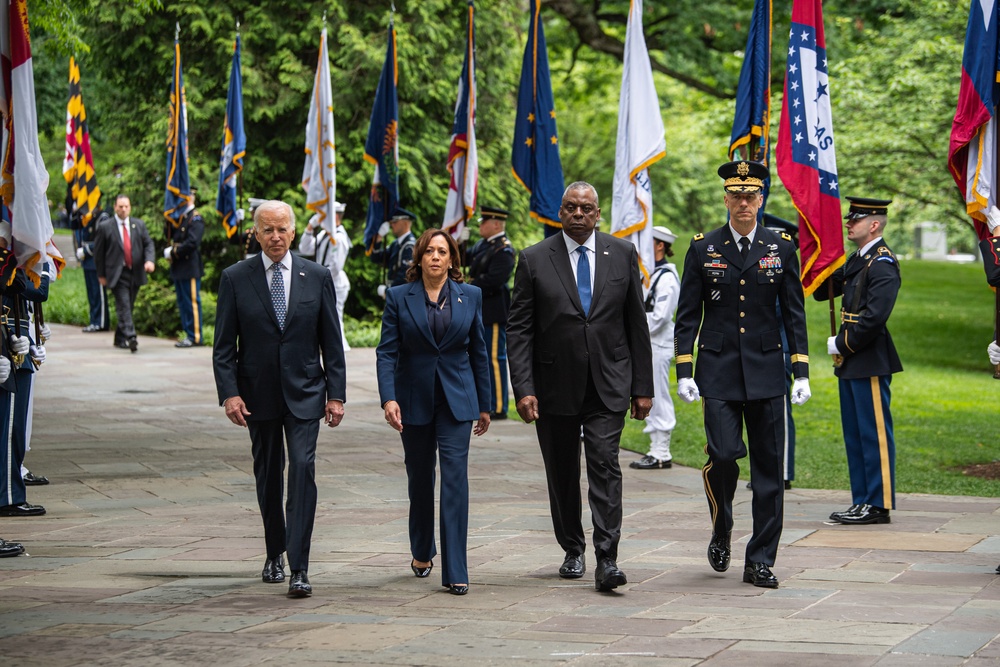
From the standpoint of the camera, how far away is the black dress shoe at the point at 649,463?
11.8m

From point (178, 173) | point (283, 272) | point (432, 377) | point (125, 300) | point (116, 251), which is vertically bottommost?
point (432, 377)

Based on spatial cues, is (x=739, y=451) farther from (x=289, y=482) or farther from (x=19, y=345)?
(x=19, y=345)

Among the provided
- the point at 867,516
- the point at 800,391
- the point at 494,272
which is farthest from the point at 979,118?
the point at 494,272

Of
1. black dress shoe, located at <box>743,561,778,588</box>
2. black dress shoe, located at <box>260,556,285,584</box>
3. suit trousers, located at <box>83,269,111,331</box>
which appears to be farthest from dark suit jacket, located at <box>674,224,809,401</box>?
suit trousers, located at <box>83,269,111,331</box>

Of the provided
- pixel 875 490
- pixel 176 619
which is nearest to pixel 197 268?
pixel 875 490

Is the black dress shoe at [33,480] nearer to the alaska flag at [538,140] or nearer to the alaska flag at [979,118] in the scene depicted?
the alaska flag at [538,140]

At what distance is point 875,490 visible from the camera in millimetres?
9234

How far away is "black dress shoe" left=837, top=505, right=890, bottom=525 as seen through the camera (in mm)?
9125

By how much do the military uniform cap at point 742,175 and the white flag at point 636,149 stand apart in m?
4.25

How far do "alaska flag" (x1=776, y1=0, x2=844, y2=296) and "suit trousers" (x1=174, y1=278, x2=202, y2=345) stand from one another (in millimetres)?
13283

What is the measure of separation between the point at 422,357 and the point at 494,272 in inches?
256

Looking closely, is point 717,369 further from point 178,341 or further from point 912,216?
point 912,216

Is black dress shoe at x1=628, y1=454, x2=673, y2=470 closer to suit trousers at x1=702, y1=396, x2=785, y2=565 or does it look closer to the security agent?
the security agent

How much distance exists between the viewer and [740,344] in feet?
24.1
